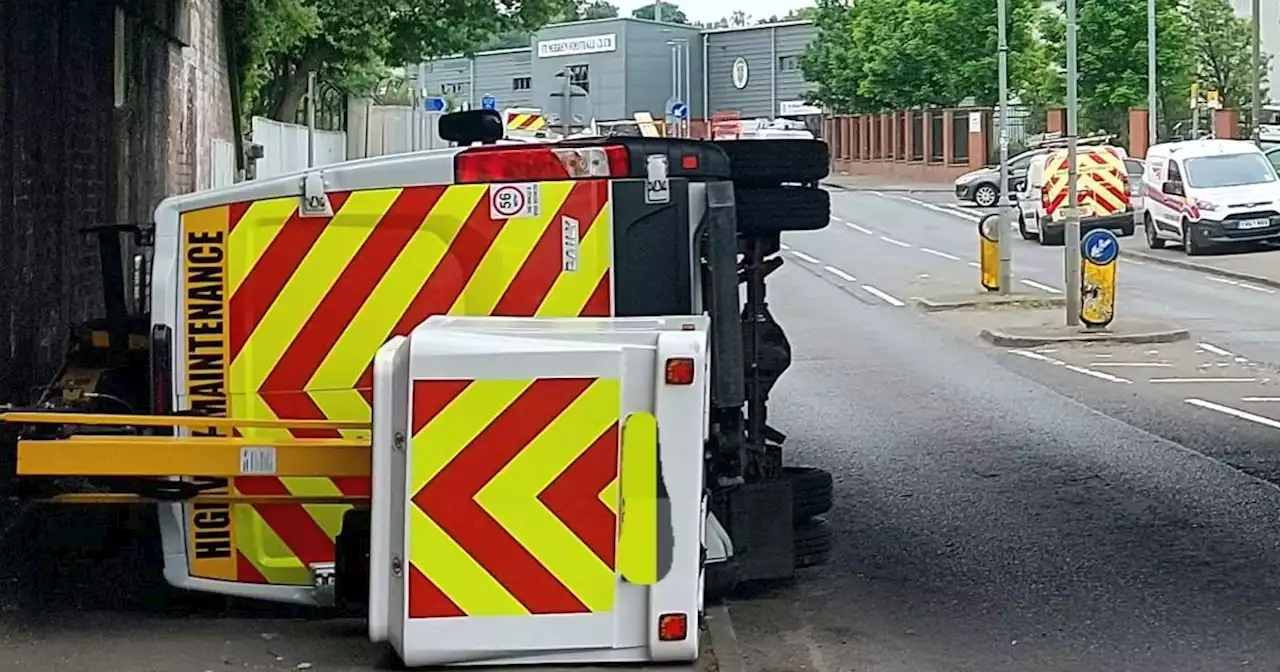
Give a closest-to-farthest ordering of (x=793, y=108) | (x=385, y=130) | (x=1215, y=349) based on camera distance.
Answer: (x=1215, y=349) < (x=385, y=130) < (x=793, y=108)

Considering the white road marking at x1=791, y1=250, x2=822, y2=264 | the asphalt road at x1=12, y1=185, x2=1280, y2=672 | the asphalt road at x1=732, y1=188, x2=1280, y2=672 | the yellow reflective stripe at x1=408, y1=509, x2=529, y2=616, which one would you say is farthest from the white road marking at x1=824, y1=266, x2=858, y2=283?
the yellow reflective stripe at x1=408, y1=509, x2=529, y2=616

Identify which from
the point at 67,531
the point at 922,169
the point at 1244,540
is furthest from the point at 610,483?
the point at 922,169

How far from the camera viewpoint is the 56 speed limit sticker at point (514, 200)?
283 inches

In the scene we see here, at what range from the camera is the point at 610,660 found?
6.43 m

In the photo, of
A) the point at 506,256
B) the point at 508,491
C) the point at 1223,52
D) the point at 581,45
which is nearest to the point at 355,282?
the point at 506,256

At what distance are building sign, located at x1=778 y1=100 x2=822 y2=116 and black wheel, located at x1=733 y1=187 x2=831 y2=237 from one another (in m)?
75.8

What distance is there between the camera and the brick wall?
9.76 m

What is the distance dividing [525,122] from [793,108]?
199ft

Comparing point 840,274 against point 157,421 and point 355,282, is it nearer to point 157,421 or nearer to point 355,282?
point 355,282

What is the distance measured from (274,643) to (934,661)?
2.45 m

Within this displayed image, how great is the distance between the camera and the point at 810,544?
8.85 metres

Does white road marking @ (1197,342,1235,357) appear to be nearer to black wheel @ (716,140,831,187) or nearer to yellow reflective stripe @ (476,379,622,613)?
black wheel @ (716,140,831,187)

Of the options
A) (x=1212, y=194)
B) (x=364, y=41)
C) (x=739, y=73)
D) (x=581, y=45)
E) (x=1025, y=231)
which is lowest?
(x=1025, y=231)

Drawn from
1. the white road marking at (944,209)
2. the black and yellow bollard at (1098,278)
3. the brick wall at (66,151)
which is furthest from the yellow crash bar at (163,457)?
the white road marking at (944,209)
